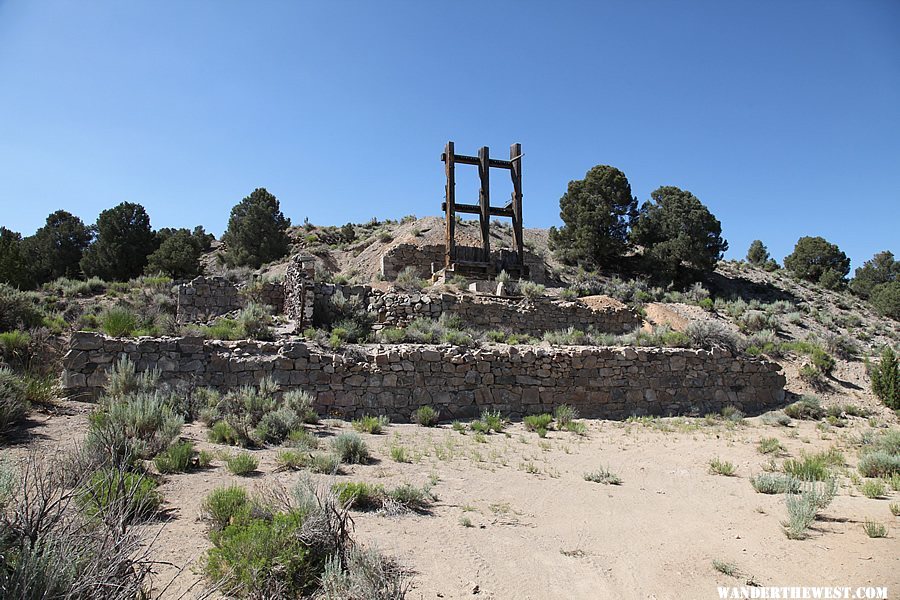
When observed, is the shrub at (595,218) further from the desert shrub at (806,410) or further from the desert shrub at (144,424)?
the desert shrub at (144,424)

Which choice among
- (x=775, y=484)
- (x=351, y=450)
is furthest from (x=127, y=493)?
(x=775, y=484)

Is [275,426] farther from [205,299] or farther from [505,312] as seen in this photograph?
[505,312]

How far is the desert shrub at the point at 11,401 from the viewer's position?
23.6 feet

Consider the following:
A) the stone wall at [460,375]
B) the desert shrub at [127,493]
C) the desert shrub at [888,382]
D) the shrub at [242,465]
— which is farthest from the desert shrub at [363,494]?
the desert shrub at [888,382]

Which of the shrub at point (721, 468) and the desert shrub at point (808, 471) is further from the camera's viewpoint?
the shrub at point (721, 468)

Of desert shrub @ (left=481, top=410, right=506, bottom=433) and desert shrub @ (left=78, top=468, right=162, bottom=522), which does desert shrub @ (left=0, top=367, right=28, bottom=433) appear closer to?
desert shrub @ (left=78, top=468, right=162, bottom=522)

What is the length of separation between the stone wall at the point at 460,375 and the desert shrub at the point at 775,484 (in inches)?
215

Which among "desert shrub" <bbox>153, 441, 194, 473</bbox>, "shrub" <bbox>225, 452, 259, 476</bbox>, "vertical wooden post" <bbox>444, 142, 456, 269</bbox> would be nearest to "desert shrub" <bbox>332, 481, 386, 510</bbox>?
"shrub" <bbox>225, 452, 259, 476</bbox>

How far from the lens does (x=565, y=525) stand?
6098mm

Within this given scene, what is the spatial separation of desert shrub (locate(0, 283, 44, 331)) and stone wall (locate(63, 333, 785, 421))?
4.68 m

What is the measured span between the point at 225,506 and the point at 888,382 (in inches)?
666

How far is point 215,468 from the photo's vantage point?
6.96 meters

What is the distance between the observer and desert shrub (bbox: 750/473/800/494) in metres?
7.14

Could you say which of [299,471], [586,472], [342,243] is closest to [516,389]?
[586,472]
